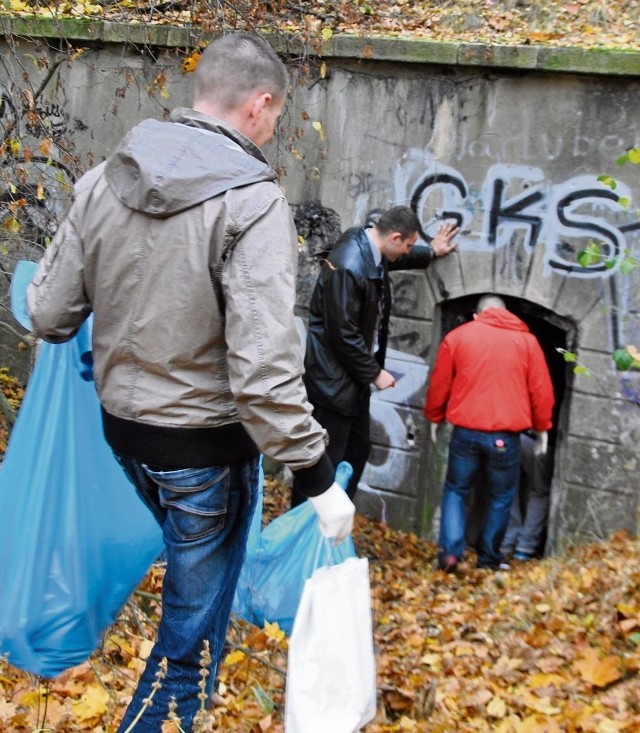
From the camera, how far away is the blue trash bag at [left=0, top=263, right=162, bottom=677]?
2898mm

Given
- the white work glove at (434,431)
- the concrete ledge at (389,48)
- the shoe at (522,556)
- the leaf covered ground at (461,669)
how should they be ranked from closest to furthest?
the leaf covered ground at (461,669) → the concrete ledge at (389,48) → the white work glove at (434,431) → the shoe at (522,556)

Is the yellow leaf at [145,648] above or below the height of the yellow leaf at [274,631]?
above

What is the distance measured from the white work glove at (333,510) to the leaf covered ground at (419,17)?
427cm

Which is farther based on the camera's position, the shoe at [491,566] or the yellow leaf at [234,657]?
the shoe at [491,566]

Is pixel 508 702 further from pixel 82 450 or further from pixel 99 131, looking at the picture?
pixel 99 131

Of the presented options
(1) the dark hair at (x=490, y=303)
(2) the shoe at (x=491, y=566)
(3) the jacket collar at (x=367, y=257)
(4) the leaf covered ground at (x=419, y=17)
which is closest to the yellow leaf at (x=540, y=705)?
(2) the shoe at (x=491, y=566)

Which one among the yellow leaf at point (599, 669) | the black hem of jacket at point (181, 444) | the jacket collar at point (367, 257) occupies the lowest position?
the yellow leaf at point (599, 669)

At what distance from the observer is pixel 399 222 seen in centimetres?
576

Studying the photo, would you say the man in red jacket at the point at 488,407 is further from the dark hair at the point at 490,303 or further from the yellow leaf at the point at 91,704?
the yellow leaf at the point at 91,704

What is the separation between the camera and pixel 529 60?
583cm

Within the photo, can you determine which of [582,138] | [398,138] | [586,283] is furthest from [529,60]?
[586,283]

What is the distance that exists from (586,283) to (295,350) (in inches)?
159

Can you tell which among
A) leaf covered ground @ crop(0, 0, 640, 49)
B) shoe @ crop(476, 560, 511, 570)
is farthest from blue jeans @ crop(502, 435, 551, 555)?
leaf covered ground @ crop(0, 0, 640, 49)

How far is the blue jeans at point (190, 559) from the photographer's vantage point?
264 cm
